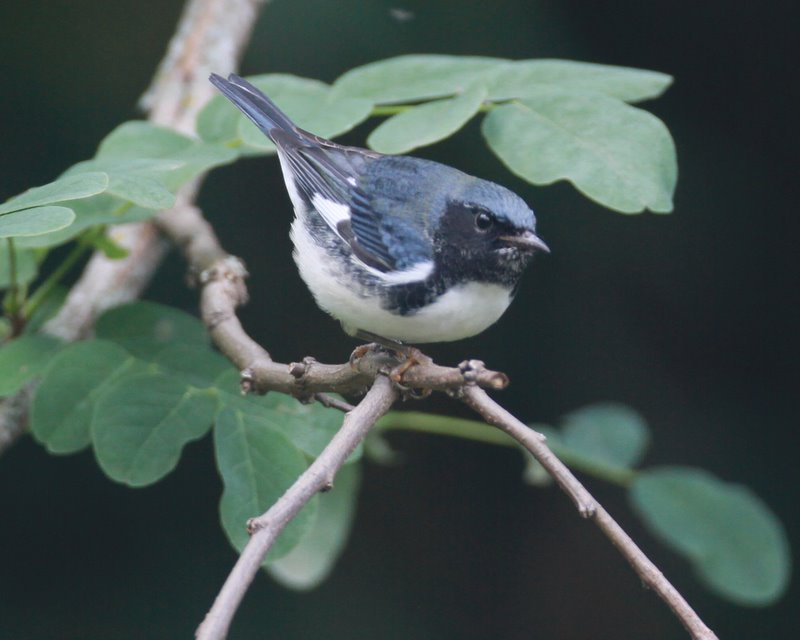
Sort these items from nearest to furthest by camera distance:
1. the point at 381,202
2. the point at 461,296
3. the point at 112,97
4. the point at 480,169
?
the point at 461,296 → the point at 381,202 → the point at 480,169 → the point at 112,97

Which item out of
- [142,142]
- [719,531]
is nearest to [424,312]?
[142,142]

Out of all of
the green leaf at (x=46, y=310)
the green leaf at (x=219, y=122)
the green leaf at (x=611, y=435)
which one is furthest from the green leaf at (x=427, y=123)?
the green leaf at (x=611, y=435)

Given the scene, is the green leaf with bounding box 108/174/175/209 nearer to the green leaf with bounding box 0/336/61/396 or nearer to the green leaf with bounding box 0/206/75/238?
the green leaf with bounding box 0/206/75/238

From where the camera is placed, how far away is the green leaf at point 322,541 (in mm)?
2816

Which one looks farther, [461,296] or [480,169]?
[480,169]

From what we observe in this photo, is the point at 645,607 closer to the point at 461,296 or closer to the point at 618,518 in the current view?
the point at 618,518

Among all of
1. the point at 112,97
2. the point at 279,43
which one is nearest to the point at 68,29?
the point at 112,97

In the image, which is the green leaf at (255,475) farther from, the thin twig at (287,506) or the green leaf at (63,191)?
the green leaf at (63,191)

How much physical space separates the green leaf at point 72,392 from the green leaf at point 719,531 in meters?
1.73

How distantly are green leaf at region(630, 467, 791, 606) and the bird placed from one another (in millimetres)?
1240

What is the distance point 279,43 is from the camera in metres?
4.16

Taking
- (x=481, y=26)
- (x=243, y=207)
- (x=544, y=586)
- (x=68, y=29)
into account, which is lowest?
(x=544, y=586)

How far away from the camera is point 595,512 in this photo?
1513 mm

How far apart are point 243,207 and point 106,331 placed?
5.78 feet
